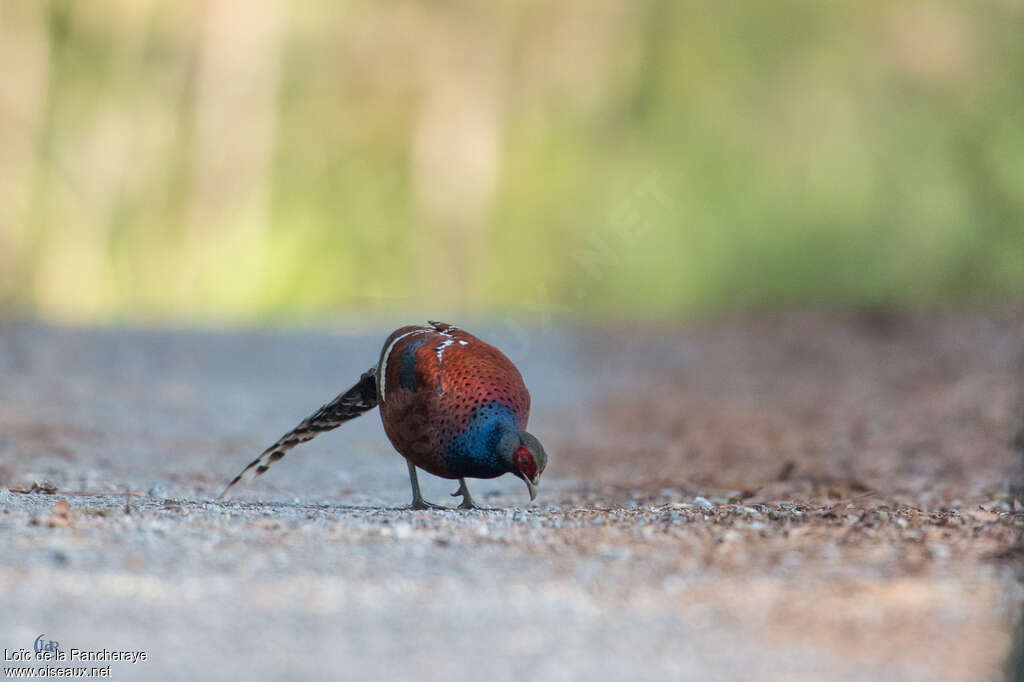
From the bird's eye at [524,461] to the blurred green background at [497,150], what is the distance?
79.9ft

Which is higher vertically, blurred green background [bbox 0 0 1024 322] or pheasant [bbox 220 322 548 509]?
blurred green background [bbox 0 0 1024 322]

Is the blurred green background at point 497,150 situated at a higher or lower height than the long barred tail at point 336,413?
higher

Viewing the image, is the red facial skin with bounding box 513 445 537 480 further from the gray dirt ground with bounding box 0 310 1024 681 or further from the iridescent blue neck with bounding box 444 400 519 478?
the gray dirt ground with bounding box 0 310 1024 681

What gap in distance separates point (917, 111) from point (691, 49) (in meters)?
6.05

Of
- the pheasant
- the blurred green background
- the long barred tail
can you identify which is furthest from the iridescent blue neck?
the blurred green background

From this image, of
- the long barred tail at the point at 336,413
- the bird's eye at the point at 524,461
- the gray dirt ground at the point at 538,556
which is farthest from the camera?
the long barred tail at the point at 336,413

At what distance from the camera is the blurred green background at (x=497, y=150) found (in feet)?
106

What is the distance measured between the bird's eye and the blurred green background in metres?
24.4

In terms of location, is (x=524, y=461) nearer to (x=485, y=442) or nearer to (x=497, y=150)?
(x=485, y=442)

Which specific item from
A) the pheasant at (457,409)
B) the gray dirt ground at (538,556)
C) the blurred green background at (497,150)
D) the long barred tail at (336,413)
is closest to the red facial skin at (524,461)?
the pheasant at (457,409)

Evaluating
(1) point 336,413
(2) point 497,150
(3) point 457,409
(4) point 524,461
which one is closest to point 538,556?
(4) point 524,461

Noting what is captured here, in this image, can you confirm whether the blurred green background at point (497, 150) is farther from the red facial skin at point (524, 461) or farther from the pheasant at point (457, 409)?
the red facial skin at point (524, 461)

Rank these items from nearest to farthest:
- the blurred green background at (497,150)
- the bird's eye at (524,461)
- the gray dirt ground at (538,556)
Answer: the gray dirt ground at (538,556) → the bird's eye at (524,461) → the blurred green background at (497,150)

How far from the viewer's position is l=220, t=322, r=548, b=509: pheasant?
5.80 metres
